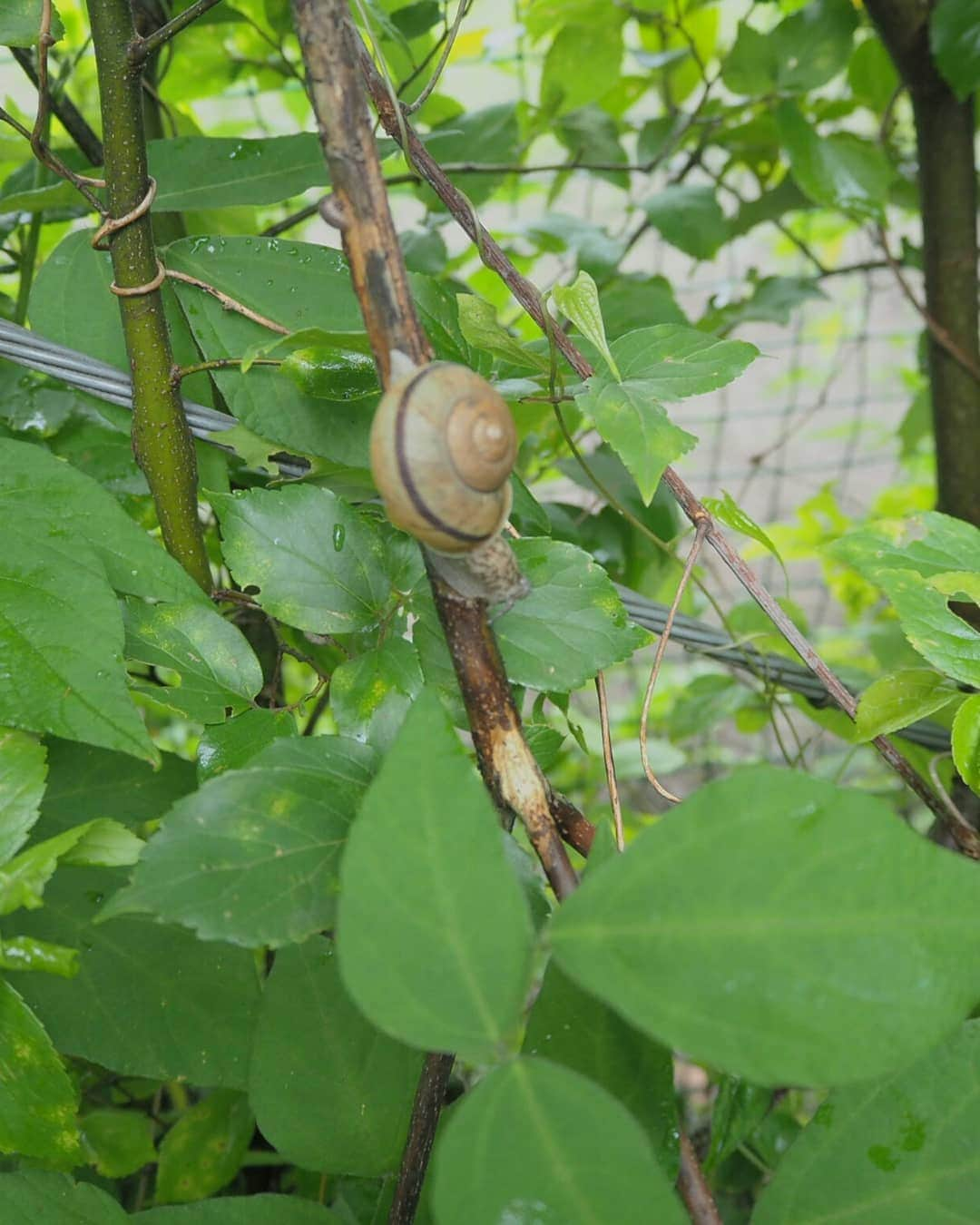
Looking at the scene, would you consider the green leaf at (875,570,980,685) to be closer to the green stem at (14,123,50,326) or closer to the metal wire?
the metal wire

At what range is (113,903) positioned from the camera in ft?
0.96

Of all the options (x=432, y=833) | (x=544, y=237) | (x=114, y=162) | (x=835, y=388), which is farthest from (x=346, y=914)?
(x=835, y=388)

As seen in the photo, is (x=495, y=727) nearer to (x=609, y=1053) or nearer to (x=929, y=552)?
(x=609, y=1053)

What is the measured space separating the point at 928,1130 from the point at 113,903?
0.84ft

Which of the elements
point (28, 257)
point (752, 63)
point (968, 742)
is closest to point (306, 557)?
point (968, 742)

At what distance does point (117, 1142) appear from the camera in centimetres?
56

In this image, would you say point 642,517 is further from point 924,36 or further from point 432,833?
point 432,833

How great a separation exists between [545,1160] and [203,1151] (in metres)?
0.38

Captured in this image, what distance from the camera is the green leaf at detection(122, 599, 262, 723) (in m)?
0.42

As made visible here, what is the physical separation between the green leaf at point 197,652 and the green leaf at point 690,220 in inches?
24.2

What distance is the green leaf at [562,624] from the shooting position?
0.38m

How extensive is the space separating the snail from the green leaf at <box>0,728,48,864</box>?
0.17 metres

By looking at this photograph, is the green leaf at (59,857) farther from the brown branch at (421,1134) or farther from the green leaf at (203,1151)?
the green leaf at (203,1151)

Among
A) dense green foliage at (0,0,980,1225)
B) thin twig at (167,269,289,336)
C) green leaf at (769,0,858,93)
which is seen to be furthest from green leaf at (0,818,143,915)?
green leaf at (769,0,858,93)
